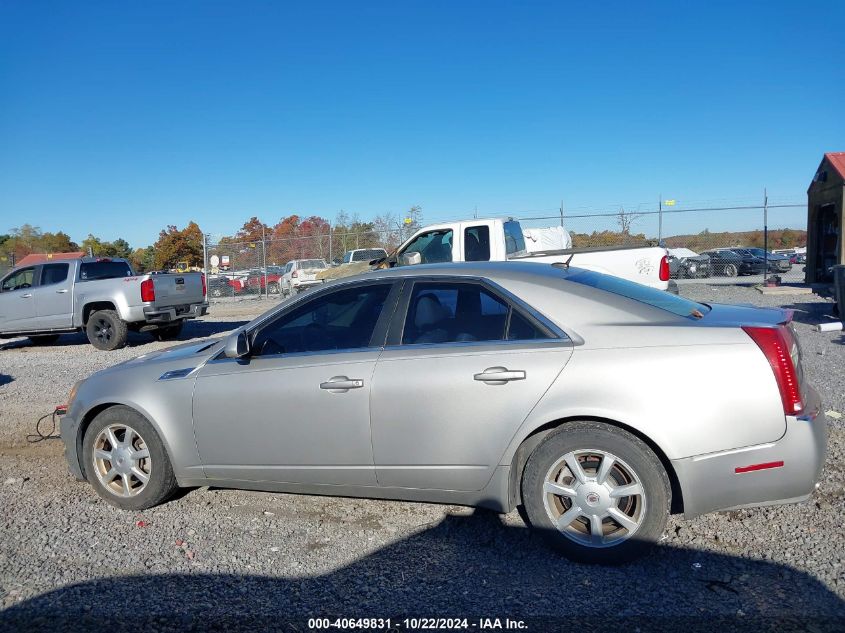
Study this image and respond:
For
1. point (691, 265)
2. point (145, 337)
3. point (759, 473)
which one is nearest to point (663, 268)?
point (759, 473)

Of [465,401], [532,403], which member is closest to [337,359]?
[465,401]

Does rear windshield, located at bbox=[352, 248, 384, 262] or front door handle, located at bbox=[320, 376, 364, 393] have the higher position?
rear windshield, located at bbox=[352, 248, 384, 262]

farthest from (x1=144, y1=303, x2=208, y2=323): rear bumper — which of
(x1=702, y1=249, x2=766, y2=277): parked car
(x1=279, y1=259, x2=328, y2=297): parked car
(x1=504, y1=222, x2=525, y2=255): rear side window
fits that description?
(x1=702, y1=249, x2=766, y2=277): parked car

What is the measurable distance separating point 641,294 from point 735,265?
75.2 feet

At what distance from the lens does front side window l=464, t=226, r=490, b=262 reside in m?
11.3

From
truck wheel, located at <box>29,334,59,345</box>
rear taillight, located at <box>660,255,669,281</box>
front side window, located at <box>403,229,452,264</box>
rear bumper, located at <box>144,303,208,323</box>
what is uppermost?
front side window, located at <box>403,229,452,264</box>

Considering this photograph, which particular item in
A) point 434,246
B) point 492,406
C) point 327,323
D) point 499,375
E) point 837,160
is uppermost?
point 837,160

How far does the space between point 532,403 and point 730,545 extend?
4.56 ft

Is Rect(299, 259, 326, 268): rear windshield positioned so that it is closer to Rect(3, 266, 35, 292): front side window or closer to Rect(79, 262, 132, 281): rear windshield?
Rect(79, 262, 132, 281): rear windshield

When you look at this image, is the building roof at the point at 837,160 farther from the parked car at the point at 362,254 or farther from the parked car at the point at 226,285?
the parked car at the point at 226,285

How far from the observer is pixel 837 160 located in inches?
613

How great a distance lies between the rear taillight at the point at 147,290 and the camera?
12008 millimetres

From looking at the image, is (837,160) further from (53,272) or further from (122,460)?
(53,272)

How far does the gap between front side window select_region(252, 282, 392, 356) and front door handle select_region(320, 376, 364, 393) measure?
25cm
